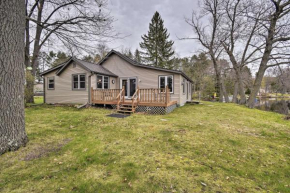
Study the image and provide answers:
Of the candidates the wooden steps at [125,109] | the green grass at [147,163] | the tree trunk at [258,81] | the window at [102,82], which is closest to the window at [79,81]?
the window at [102,82]

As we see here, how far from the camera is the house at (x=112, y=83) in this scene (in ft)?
30.1

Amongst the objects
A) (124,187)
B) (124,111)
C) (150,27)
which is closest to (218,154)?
(124,187)

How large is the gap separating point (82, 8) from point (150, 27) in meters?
20.3

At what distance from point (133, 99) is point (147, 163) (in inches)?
225

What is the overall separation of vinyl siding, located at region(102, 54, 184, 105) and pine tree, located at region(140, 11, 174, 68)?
13.9 metres

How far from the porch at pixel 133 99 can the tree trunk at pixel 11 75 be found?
5.31 metres

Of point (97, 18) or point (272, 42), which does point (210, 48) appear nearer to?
point (272, 42)

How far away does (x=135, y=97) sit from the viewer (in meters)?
9.72

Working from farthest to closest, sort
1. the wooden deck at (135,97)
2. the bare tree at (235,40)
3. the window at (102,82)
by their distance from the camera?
1. the bare tree at (235,40)
2. the window at (102,82)
3. the wooden deck at (135,97)

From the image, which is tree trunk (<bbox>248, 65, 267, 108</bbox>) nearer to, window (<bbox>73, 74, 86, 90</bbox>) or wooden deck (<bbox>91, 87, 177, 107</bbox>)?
wooden deck (<bbox>91, 87, 177, 107</bbox>)

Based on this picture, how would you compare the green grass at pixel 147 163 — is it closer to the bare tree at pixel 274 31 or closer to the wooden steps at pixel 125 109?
the wooden steps at pixel 125 109

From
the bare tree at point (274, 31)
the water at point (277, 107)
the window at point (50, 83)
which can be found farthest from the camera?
the water at point (277, 107)

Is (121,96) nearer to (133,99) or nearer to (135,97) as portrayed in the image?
(135,97)

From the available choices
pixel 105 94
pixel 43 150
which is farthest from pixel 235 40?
pixel 43 150
